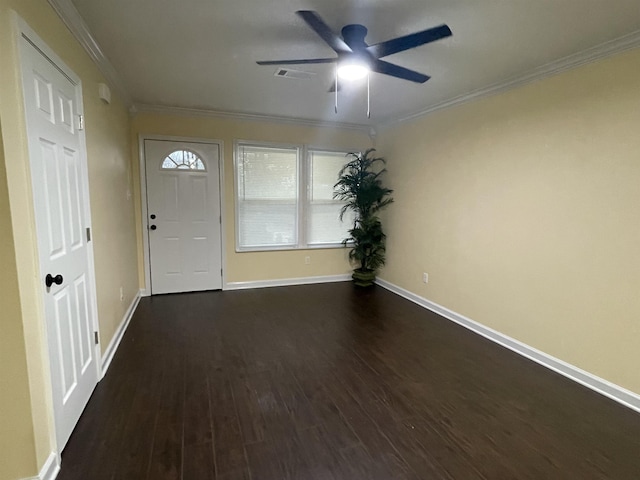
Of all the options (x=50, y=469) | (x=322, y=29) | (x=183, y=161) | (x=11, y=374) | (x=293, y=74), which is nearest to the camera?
(x=11, y=374)

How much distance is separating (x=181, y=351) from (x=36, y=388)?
1445mm

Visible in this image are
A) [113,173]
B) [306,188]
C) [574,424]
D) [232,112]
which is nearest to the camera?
[574,424]

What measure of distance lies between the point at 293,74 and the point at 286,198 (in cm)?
212

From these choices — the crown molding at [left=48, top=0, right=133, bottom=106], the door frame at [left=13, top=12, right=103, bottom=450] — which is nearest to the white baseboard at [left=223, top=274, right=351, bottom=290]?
the door frame at [left=13, top=12, right=103, bottom=450]

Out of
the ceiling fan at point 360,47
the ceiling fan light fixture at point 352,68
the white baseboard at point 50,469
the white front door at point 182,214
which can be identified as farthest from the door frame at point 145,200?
the white baseboard at point 50,469

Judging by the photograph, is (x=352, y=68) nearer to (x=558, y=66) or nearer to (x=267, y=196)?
(x=558, y=66)

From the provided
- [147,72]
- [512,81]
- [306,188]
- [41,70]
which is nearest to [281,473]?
[41,70]

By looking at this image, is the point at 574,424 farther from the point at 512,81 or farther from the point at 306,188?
the point at 306,188

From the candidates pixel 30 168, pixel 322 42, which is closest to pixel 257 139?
pixel 322 42

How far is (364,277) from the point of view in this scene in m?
4.92

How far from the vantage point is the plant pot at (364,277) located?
16.2ft

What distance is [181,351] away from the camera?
2865mm

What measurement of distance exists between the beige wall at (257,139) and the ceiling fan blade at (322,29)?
9.07 ft

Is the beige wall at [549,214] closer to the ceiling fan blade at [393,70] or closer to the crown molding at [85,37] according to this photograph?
the ceiling fan blade at [393,70]
